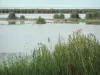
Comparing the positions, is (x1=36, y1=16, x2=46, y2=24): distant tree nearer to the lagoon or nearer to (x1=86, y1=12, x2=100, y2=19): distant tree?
the lagoon

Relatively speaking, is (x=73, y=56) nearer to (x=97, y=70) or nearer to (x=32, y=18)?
(x=97, y=70)

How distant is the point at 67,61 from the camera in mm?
2932

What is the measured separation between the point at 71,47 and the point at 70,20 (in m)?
4.59

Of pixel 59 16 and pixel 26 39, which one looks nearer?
pixel 26 39

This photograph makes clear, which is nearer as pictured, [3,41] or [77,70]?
[77,70]

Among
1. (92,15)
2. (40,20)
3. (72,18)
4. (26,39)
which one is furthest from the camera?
(40,20)

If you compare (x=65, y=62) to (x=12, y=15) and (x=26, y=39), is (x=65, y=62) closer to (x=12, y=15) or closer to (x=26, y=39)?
(x=26, y=39)

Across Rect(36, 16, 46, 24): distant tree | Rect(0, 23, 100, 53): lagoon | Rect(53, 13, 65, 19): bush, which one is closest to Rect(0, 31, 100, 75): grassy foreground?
Rect(0, 23, 100, 53): lagoon

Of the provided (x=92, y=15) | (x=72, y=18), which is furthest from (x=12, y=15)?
(x=92, y=15)

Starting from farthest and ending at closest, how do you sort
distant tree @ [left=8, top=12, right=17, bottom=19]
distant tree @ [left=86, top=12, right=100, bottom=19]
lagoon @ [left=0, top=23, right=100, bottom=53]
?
distant tree @ [left=8, top=12, right=17, bottom=19]
distant tree @ [left=86, top=12, right=100, bottom=19]
lagoon @ [left=0, top=23, right=100, bottom=53]

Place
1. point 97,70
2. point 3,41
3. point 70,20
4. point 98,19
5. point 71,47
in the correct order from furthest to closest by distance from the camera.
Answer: point 70,20 → point 98,19 → point 3,41 → point 71,47 → point 97,70

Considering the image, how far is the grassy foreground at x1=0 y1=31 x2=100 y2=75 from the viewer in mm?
2875

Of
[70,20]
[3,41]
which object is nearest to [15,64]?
[3,41]

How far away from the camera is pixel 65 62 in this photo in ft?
9.64
